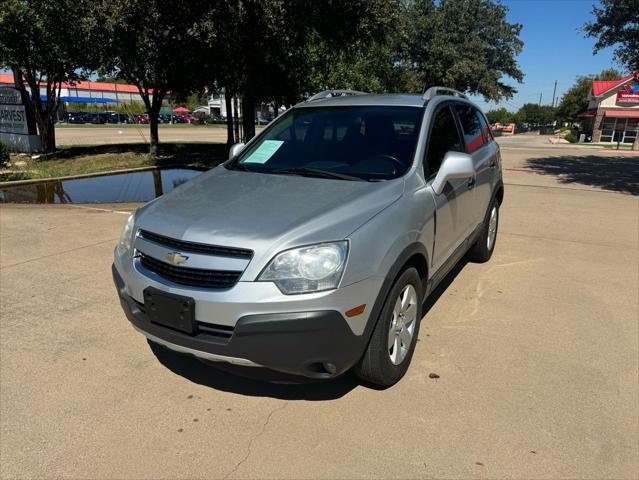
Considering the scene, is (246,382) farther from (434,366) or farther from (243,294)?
(434,366)

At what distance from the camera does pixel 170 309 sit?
8.38 ft

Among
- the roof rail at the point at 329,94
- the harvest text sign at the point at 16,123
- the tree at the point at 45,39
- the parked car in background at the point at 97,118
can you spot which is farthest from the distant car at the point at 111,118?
the roof rail at the point at 329,94

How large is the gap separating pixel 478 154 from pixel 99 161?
14.7m

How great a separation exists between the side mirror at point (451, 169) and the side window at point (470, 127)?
1169mm

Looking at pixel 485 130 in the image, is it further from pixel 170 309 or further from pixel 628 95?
pixel 628 95

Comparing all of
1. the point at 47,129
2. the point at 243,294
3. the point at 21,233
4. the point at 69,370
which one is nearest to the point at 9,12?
the point at 47,129

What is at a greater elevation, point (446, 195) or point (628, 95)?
point (628, 95)

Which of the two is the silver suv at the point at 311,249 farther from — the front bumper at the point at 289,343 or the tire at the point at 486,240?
the tire at the point at 486,240

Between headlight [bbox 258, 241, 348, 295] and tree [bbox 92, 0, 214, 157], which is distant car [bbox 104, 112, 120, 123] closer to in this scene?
tree [bbox 92, 0, 214, 157]

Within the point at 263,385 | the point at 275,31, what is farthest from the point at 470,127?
the point at 275,31

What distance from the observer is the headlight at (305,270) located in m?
2.36

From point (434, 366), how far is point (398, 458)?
3.15 feet

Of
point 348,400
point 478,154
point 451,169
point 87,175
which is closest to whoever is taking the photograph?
point 348,400

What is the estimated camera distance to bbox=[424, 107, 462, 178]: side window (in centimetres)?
349
